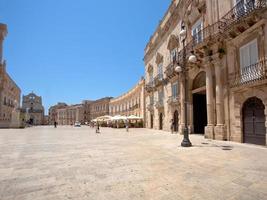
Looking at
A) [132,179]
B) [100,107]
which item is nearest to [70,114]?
[100,107]

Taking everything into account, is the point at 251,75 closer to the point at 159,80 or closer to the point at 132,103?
the point at 159,80

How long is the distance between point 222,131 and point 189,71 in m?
7.01

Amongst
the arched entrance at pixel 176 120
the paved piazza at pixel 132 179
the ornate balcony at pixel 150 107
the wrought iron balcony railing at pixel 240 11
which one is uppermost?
the wrought iron balcony railing at pixel 240 11

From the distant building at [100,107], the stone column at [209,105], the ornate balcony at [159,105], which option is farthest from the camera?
the distant building at [100,107]

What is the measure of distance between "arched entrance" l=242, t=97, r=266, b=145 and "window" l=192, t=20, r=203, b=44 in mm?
6429

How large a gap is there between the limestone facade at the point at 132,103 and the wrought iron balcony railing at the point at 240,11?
2419cm

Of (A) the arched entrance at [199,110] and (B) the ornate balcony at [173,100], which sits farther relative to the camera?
(B) the ornate balcony at [173,100]

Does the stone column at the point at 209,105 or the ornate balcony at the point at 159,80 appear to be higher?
the ornate balcony at the point at 159,80

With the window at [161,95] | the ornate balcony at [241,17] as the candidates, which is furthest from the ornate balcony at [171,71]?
the ornate balcony at [241,17]

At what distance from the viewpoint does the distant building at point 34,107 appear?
88.3 m

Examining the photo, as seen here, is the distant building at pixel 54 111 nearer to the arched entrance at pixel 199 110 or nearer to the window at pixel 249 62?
the arched entrance at pixel 199 110

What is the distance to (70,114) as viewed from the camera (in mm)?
98875

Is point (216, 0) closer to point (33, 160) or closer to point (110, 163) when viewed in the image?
point (110, 163)

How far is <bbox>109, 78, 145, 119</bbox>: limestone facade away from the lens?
3741 cm
